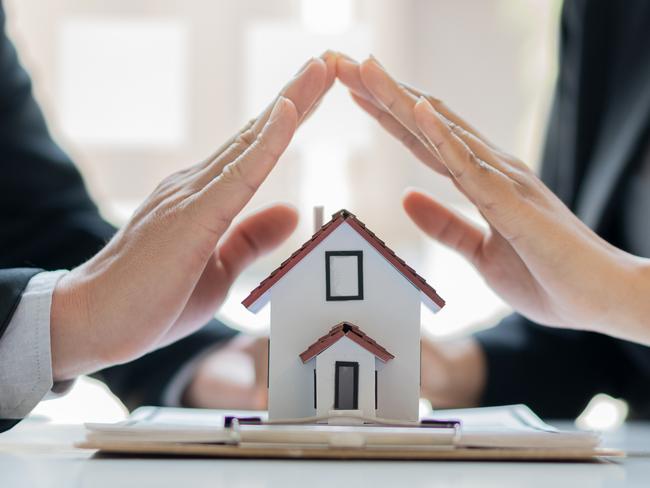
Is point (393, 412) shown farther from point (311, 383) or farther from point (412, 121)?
point (412, 121)

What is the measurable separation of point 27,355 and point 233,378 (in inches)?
16.2

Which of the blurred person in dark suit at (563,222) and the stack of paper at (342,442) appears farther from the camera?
the blurred person in dark suit at (563,222)

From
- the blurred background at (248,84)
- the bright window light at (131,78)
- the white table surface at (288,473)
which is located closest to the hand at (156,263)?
the white table surface at (288,473)

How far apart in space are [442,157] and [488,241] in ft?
0.60

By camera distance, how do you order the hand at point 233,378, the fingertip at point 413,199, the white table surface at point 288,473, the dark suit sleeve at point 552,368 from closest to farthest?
the white table surface at point 288,473, the fingertip at point 413,199, the hand at point 233,378, the dark suit sleeve at point 552,368

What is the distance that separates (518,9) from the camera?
3.79 m

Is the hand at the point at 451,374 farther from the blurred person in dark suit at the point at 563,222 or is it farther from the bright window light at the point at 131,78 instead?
the bright window light at the point at 131,78

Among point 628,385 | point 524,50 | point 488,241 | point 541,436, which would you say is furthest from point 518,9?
point 541,436

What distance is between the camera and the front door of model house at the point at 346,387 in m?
0.66

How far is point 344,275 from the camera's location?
69 cm

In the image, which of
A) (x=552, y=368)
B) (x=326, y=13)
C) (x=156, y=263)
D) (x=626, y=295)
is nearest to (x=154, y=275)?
(x=156, y=263)

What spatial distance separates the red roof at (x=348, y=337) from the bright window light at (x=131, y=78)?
3016 millimetres

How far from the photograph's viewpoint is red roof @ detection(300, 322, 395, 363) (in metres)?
0.65

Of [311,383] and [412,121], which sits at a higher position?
[412,121]
